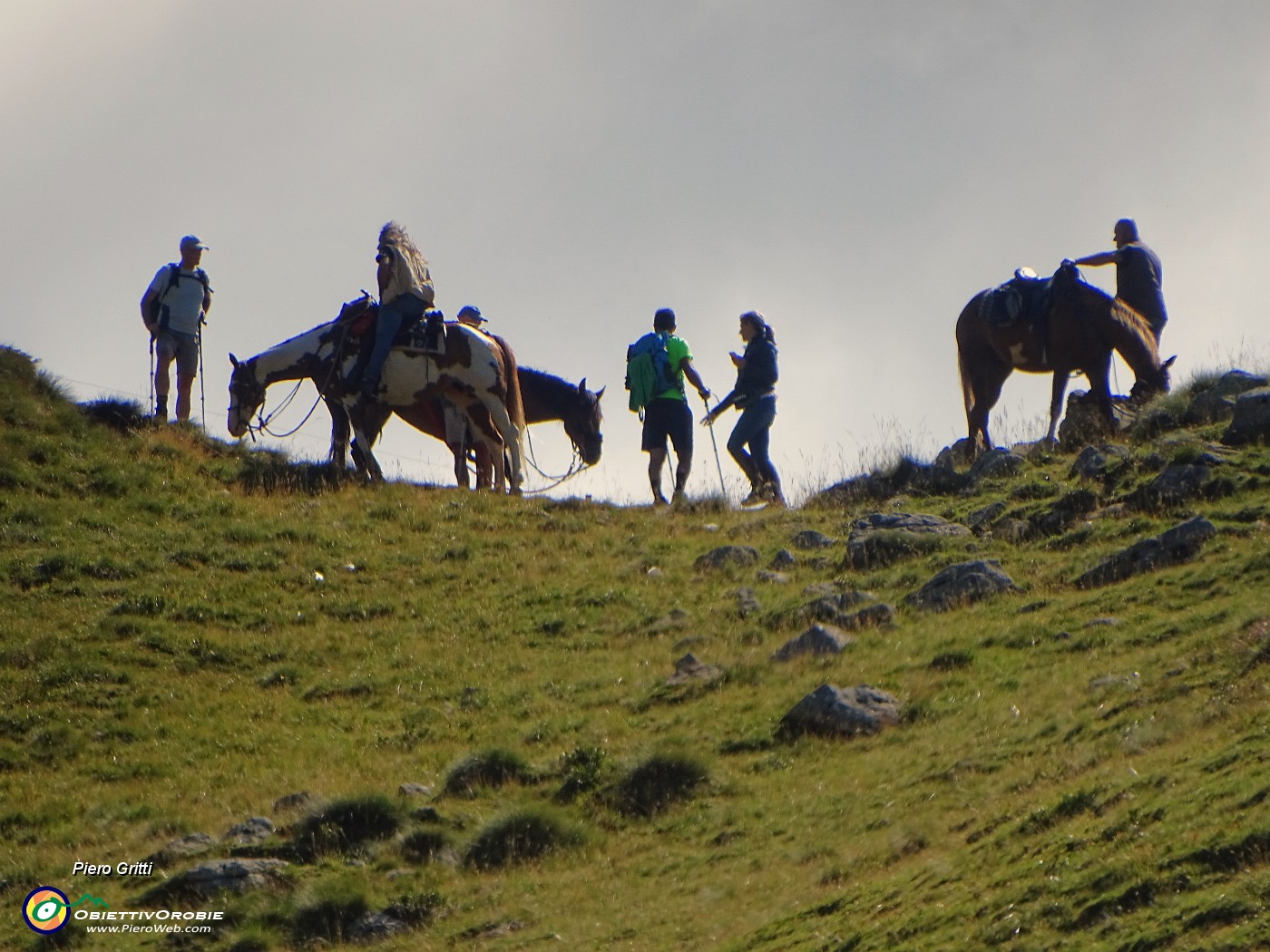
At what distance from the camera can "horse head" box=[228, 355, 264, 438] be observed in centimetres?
2223

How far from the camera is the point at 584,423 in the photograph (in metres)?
24.1

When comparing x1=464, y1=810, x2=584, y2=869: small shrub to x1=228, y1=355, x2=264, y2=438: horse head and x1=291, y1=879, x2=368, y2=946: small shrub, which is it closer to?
x1=291, y1=879, x2=368, y2=946: small shrub

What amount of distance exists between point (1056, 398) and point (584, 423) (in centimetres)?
667

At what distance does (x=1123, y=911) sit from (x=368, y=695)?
7.87m

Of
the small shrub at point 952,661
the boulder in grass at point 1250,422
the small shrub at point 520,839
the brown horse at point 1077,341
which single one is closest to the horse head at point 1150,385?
the brown horse at point 1077,341

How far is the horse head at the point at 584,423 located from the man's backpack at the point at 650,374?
3.61 meters

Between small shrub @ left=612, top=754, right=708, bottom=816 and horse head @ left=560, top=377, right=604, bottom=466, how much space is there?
13.1m

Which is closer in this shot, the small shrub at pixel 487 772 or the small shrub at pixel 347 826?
the small shrub at pixel 347 826

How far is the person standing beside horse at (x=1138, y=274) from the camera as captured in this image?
2094 cm

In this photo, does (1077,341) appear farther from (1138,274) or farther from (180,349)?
(180,349)

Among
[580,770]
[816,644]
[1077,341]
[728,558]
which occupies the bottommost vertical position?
[580,770]

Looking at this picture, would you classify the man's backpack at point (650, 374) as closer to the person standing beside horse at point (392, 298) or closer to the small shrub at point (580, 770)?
the person standing beside horse at point (392, 298)

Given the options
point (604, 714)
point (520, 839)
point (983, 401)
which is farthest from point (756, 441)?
point (520, 839)

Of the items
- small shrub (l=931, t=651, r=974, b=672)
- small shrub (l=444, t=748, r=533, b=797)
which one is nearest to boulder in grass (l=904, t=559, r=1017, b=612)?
small shrub (l=931, t=651, r=974, b=672)
